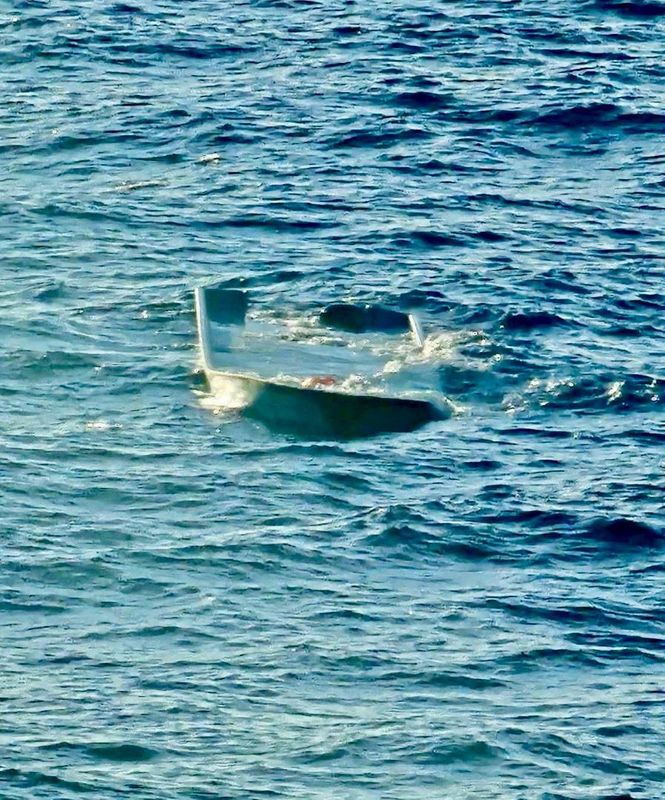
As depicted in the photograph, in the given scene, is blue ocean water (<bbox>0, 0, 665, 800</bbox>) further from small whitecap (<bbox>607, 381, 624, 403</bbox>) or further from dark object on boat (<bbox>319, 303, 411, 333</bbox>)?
dark object on boat (<bbox>319, 303, 411, 333</bbox>)

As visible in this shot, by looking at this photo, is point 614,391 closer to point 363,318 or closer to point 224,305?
point 363,318

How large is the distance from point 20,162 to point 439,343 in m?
9.89

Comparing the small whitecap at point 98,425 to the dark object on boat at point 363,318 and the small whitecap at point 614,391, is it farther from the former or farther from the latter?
the small whitecap at point 614,391

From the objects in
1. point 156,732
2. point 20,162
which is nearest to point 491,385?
point 156,732

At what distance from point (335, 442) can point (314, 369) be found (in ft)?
6.13

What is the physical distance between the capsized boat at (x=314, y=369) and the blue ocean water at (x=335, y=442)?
1.27 feet

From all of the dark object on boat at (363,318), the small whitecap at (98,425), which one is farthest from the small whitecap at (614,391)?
the small whitecap at (98,425)

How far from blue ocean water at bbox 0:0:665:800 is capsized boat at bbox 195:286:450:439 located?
0.39m

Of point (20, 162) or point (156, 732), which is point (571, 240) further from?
point (156, 732)

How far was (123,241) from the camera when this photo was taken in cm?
2958

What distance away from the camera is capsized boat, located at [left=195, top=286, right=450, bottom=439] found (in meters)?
23.4

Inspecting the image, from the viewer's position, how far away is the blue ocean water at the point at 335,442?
675 inches

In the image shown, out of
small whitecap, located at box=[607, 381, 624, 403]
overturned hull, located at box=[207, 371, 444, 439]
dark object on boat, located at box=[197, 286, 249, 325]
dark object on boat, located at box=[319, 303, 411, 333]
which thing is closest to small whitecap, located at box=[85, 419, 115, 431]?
overturned hull, located at box=[207, 371, 444, 439]

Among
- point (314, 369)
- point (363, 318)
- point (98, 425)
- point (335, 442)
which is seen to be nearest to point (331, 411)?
point (335, 442)
